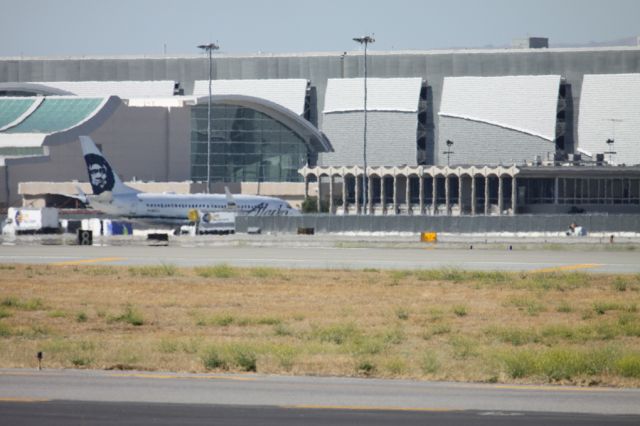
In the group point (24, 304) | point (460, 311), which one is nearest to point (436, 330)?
point (460, 311)

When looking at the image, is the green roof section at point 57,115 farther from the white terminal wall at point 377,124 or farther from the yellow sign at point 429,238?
the yellow sign at point 429,238

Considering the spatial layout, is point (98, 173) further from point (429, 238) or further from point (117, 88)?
point (117, 88)

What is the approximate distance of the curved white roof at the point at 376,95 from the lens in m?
142

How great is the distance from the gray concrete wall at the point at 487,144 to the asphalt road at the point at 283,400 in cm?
11590

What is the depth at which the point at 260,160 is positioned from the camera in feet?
442

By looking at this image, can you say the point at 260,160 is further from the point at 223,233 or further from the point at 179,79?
the point at 223,233

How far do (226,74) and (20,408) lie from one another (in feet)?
448

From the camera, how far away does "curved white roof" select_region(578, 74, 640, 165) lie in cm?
13525

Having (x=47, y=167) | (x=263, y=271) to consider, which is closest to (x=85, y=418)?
(x=263, y=271)

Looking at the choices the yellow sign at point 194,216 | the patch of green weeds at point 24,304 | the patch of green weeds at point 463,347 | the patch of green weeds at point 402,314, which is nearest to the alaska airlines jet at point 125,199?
the yellow sign at point 194,216

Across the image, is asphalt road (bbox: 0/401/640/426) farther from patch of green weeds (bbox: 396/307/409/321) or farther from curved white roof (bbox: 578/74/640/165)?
curved white roof (bbox: 578/74/640/165)

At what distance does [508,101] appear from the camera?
140750 mm

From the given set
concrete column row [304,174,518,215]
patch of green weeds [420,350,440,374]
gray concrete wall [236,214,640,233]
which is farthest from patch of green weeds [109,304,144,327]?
concrete column row [304,174,518,215]

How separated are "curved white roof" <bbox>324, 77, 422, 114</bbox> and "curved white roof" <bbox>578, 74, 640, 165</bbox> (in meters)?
18.6
